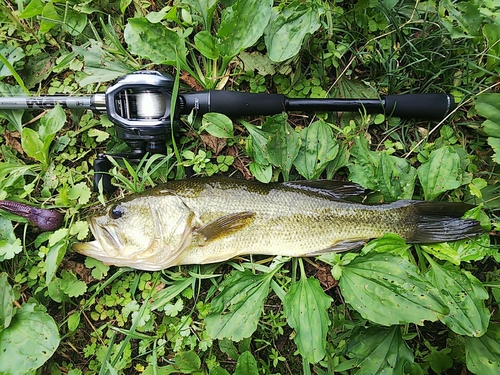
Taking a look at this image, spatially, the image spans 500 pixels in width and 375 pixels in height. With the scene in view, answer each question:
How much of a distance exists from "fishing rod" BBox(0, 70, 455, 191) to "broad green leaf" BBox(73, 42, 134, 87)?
0.81ft

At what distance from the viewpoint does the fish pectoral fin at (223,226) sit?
8.46 ft

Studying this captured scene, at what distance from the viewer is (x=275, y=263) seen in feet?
9.03

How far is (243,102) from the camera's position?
2.77m

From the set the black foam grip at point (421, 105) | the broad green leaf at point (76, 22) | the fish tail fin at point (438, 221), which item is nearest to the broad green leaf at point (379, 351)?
the fish tail fin at point (438, 221)

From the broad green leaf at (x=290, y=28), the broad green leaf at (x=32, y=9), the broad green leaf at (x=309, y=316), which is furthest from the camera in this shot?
the broad green leaf at (x=32, y=9)

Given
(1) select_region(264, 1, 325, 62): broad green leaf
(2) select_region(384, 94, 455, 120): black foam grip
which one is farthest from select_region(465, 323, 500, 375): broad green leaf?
(1) select_region(264, 1, 325, 62): broad green leaf

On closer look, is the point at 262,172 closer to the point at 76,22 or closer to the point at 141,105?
the point at 141,105

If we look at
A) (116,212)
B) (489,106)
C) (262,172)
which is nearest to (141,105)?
(116,212)

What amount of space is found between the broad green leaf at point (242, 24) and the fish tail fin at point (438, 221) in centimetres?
163

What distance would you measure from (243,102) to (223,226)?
2.95ft

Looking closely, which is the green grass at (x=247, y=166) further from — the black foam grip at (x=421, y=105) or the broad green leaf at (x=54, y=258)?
the black foam grip at (x=421, y=105)

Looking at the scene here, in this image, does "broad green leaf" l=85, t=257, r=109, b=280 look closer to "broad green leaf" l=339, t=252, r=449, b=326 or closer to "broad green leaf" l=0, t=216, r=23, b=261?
"broad green leaf" l=0, t=216, r=23, b=261

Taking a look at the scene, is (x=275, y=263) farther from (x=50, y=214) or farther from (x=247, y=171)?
(x=50, y=214)

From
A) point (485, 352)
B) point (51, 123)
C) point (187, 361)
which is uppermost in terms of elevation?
point (51, 123)
